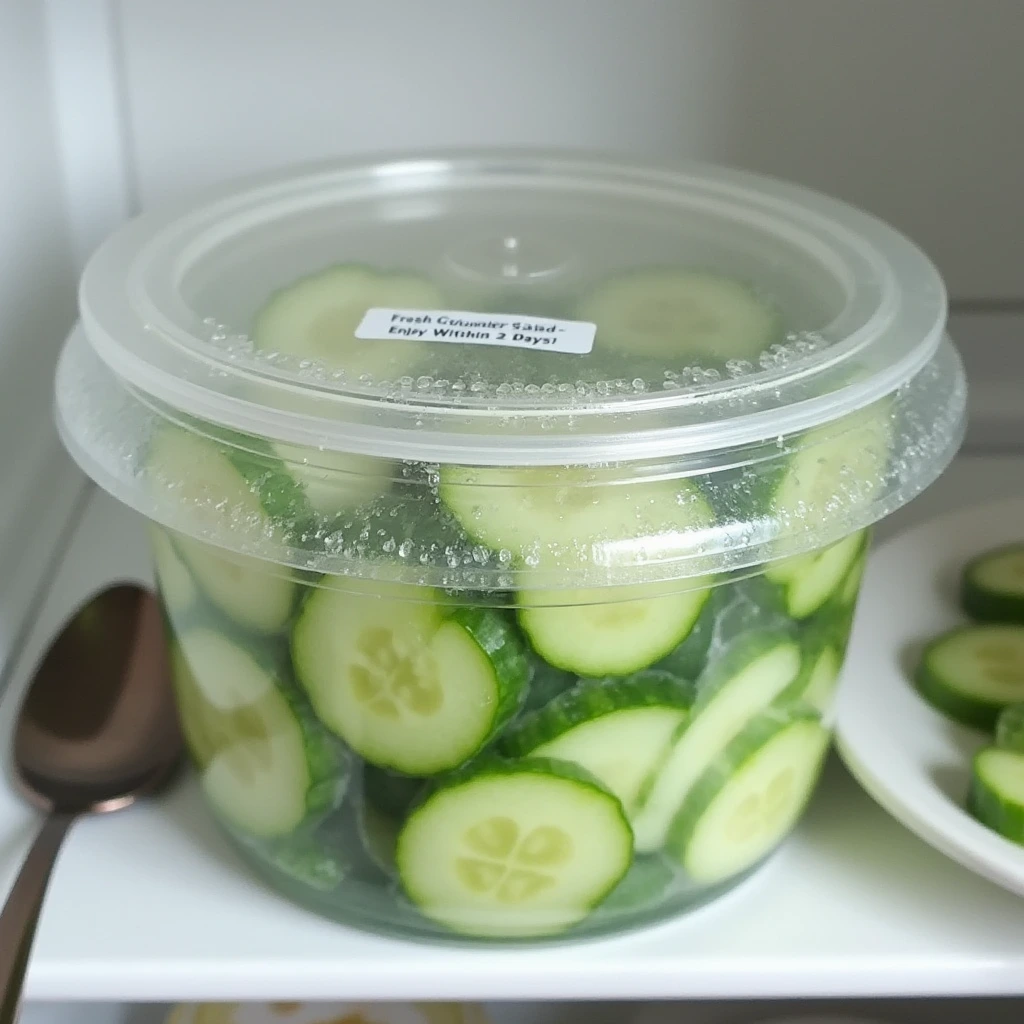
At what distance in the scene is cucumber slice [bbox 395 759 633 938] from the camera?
40 cm

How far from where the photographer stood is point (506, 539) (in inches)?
14.7

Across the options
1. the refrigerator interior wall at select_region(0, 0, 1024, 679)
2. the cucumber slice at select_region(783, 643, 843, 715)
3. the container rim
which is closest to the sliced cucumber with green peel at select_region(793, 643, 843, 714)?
the cucumber slice at select_region(783, 643, 843, 715)

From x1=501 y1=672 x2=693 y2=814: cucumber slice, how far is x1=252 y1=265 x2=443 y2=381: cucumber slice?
0.42ft

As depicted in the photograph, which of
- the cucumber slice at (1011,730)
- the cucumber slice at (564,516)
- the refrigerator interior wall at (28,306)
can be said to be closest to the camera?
the cucumber slice at (564,516)

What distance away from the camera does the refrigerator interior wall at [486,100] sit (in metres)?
0.68

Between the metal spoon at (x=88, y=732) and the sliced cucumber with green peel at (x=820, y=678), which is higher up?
the sliced cucumber with green peel at (x=820, y=678)

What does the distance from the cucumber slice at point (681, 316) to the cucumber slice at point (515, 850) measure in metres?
0.16

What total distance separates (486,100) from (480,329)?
31cm

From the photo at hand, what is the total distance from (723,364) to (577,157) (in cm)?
23

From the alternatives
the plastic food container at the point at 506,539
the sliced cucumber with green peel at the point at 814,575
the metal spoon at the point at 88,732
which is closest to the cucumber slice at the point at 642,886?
the plastic food container at the point at 506,539

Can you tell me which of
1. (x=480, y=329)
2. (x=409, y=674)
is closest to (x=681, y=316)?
(x=480, y=329)

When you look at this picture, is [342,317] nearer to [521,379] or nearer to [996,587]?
[521,379]

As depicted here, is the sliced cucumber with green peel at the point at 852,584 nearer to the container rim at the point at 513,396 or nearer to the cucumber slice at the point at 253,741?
the container rim at the point at 513,396

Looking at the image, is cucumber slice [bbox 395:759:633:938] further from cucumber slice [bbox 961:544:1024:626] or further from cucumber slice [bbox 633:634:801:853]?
cucumber slice [bbox 961:544:1024:626]
